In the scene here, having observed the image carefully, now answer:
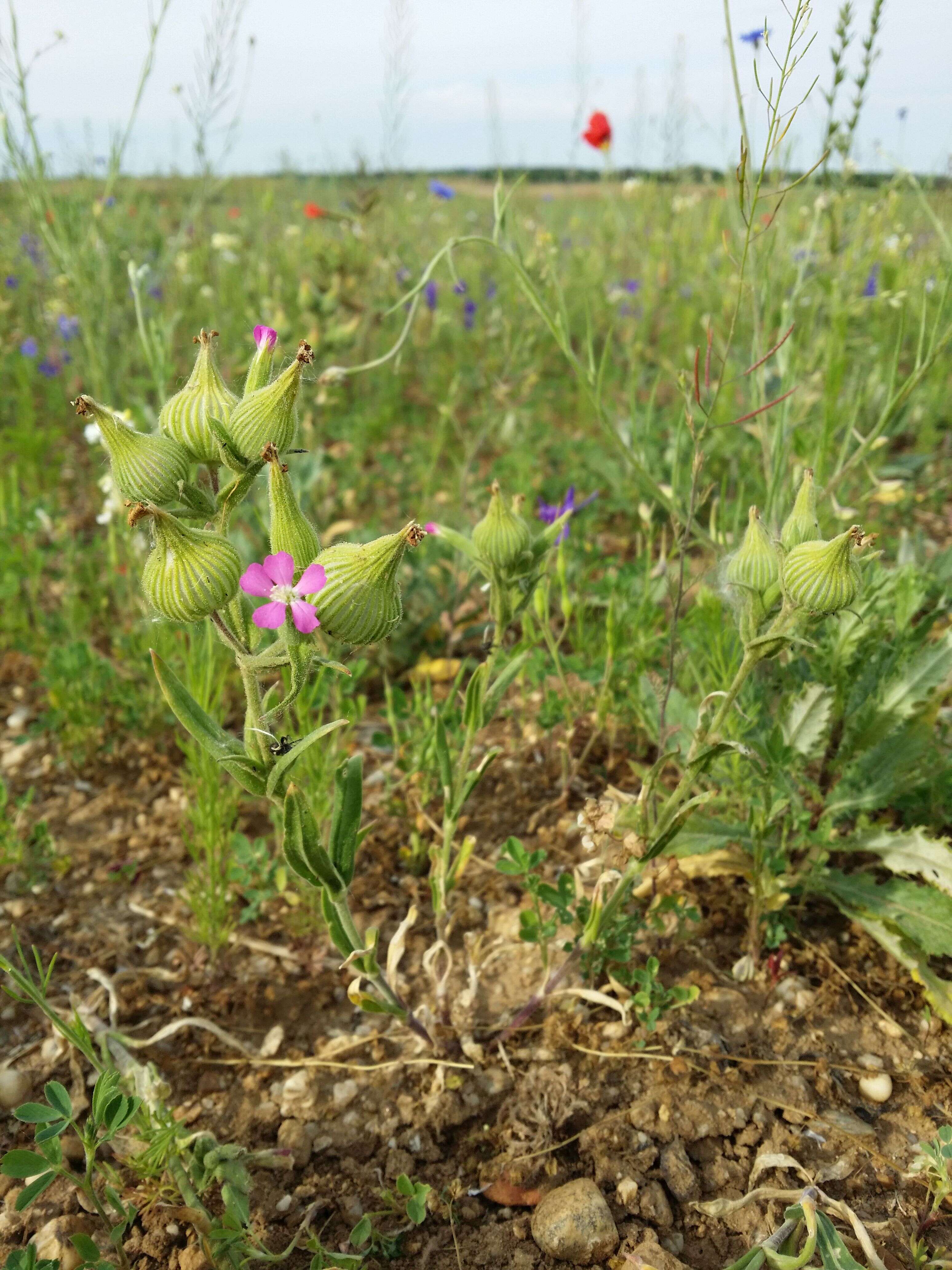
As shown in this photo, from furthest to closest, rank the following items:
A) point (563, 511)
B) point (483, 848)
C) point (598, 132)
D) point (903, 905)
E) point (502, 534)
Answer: point (598, 132), point (563, 511), point (483, 848), point (903, 905), point (502, 534)

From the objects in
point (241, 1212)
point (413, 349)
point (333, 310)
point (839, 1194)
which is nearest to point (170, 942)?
point (241, 1212)

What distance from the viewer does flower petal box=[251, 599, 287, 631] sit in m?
1.00

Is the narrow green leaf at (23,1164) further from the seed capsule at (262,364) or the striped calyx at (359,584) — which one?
the seed capsule at (262,364)

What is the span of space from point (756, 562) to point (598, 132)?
12.6 ft

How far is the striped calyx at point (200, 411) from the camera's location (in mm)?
1117

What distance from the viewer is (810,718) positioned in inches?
64.4

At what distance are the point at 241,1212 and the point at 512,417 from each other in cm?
316

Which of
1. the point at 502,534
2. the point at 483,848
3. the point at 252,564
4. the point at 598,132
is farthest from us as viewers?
the point at 598,132

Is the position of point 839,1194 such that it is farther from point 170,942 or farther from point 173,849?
point 173,849

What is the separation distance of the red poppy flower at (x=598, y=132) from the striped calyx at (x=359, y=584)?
4.03 meters

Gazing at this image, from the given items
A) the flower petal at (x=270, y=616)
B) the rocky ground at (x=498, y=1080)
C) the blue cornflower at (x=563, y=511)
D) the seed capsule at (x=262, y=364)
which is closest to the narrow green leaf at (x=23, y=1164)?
the rocky ground at (x=498, y=1080)

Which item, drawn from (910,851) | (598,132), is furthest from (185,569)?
(598,132)

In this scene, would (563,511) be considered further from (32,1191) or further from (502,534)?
(32,1191)

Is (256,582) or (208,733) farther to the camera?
(208,733)
